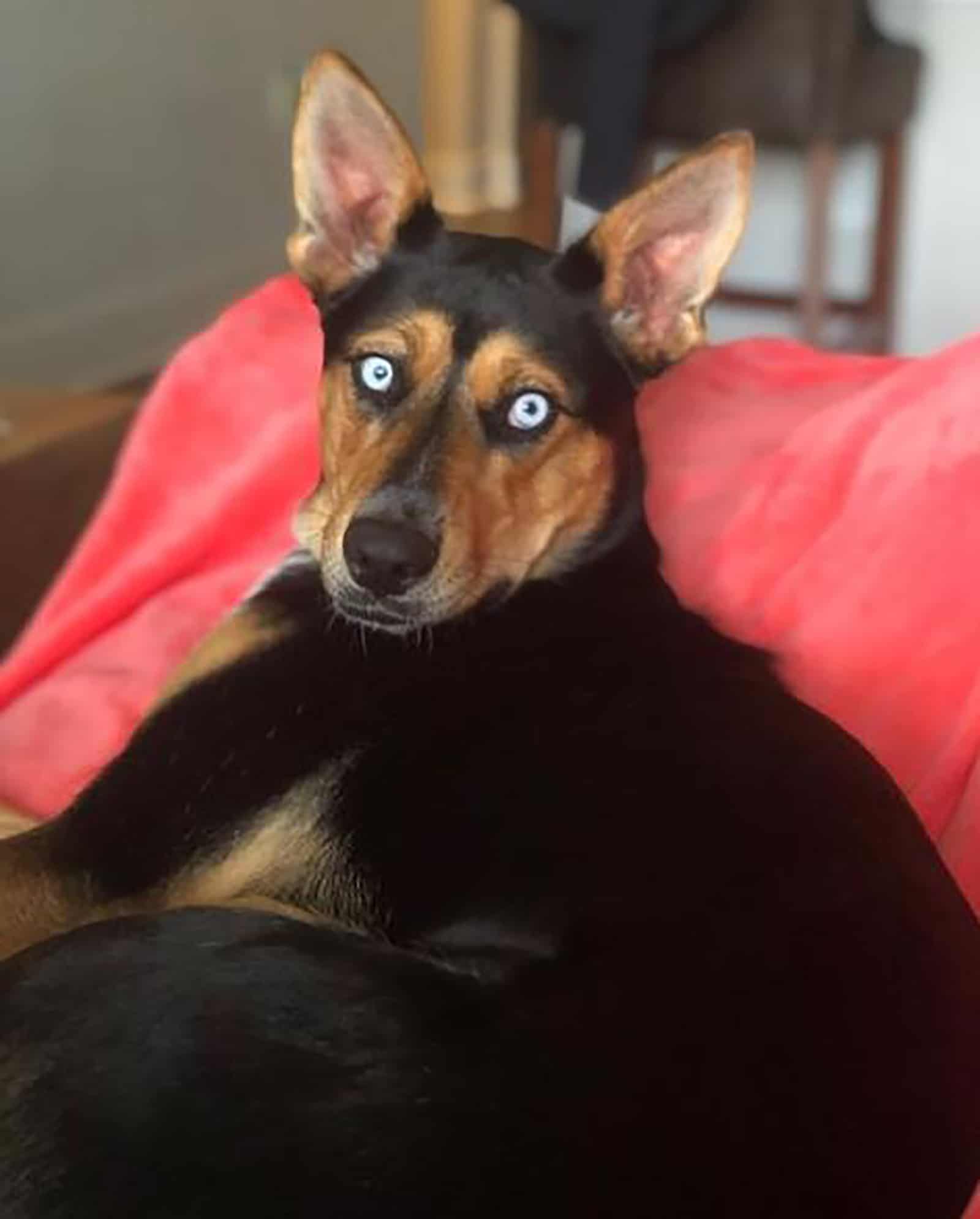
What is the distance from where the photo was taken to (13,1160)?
3.63 feet

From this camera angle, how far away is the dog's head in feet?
5.24

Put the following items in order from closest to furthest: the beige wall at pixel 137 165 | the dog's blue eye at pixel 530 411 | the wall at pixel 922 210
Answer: the dog's blue eye at pixel 530 411, the beige wall at pixel 137 165, the wall at pixel 922 210

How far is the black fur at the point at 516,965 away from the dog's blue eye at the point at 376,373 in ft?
0.26

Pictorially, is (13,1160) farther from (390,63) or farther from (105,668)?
(390,63)

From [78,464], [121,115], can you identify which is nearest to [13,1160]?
[78,464]

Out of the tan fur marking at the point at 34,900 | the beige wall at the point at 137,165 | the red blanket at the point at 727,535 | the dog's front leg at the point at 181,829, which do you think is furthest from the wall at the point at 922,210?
the tan fur marking at the point at 34,900

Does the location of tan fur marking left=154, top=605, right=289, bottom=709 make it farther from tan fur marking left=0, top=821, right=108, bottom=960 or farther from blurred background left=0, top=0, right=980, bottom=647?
blurred background left=0, top=0, right=980, bottom=647

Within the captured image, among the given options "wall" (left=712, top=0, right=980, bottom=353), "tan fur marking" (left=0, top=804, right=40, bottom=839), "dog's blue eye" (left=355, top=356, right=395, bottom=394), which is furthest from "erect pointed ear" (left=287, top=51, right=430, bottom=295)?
"wall" (left=712, top=0, right=980, bottom=353)

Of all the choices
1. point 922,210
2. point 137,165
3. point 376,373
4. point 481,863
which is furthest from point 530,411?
point 922,210

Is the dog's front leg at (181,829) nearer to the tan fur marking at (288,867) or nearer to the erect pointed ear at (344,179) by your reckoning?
the tan fur marking at (288,867)

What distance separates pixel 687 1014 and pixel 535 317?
28.8 inches

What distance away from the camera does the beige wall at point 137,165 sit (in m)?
4.06

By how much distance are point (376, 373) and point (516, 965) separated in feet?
2.16

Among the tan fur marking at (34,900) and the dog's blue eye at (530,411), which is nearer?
the tan fur marking at (34,900)
